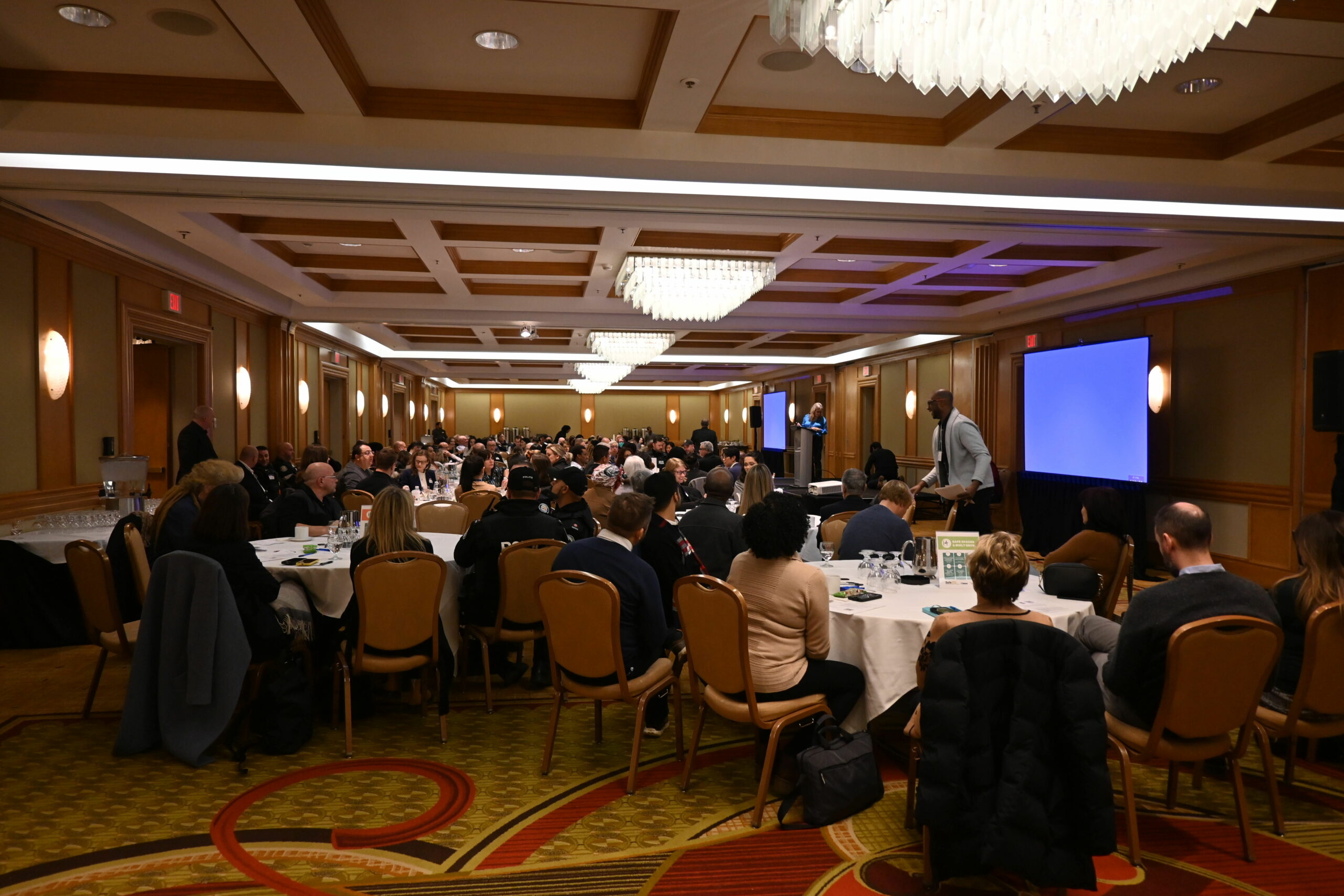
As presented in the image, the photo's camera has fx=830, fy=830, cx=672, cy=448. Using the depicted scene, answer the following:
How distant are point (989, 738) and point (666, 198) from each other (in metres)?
4.13

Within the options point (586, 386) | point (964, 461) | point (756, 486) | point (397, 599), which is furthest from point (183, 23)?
point (586, 386)

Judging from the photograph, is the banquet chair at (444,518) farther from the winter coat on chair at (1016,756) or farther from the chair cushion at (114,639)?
the winter coat on chair at (1016,756)

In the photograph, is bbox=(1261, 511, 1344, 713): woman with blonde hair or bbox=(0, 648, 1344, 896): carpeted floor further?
bbox=(1261, 511, 1344, 713): woman with blonde hair

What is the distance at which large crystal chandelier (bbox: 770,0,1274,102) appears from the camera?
2.13 m

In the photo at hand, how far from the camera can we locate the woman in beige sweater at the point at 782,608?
10.4 ft

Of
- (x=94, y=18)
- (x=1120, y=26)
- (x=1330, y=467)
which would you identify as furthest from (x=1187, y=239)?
(x=94, y=18)

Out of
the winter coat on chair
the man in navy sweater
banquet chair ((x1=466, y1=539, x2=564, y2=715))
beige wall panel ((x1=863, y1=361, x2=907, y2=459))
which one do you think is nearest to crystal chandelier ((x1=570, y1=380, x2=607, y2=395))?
beige wall panel ((x1=863, y1=361, x2=907, y2=459))

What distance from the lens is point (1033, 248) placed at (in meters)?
8.32

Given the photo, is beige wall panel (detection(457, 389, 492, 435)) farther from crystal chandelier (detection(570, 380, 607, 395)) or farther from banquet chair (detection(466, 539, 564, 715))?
banquet chair (detection(466, 539, 564, 715))

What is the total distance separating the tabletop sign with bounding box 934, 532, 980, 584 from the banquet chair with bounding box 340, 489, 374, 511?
4.81 metres

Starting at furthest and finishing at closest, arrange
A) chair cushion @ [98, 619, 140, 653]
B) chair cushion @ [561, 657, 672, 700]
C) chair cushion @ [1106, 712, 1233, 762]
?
chair cushion @ [98, 619, 140, 653] < chair cushion @ [561, 657, 672, 700] < chair cushion @ [1106, 712, 1233, 762]

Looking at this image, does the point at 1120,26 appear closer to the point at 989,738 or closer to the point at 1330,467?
the point at 989,738

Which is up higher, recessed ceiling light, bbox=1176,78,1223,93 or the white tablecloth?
recessed ceiling light, bbox=1176,78,1223,93

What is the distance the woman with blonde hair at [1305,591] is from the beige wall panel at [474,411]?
29.9 meters
